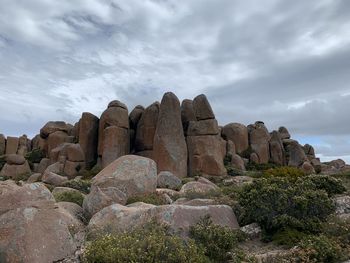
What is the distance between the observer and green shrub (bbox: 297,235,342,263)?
30.4 feet

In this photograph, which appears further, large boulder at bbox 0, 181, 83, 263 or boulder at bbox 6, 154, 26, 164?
boulder at bbox 6, 154, 26, 164

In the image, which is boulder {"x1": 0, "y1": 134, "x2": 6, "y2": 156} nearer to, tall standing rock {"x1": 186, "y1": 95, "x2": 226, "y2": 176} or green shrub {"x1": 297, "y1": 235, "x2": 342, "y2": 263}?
tall standing rock {"x1": 186, "y1": 95, "x2": 226, "y2": 176}

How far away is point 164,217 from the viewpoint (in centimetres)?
1096

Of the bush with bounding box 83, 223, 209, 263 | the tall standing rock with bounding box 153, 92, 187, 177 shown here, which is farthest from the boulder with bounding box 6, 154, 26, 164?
the bush with bounding box 83, 223, 209, 263

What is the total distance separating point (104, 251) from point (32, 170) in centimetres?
4730

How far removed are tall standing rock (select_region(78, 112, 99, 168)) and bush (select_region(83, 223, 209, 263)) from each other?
3947cm

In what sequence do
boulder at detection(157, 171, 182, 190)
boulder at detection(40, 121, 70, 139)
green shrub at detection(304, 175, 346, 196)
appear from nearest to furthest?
1. green shrub at detection(304, 175, 346, 196)
2. boulder at detection(157, 171, 182, 190)
3. boulder at detection(40, 121, 70, 139)

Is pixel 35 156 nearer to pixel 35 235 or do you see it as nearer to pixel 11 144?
pixel 11 144

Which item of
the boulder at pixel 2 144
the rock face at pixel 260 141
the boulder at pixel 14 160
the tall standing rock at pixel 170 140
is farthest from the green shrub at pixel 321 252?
the boulder at pixel 2 144

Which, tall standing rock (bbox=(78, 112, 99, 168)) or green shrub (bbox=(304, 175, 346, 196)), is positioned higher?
tall standing rock (bbox=(78, 112, 99, 168))

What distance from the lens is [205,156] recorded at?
139ft

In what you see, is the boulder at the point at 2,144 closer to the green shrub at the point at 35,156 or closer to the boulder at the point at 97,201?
the green shrub at the point at 35,156

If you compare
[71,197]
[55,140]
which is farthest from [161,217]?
[55,140]

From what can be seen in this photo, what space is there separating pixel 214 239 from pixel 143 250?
7.11 feet
